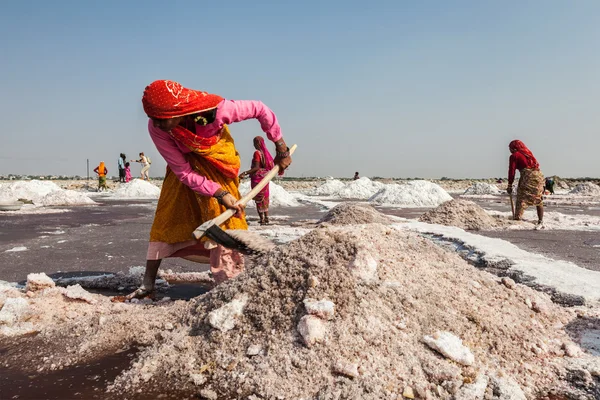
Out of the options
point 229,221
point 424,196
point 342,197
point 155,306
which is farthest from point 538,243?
point 342,197

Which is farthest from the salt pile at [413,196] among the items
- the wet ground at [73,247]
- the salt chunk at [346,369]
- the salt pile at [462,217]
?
the salt chunk at [346,369]

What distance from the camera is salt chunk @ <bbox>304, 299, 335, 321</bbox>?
162 centimetres

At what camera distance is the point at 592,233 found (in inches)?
222

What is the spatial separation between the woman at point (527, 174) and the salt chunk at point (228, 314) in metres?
6.04

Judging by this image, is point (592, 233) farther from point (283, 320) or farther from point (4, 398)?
point (4, 398)

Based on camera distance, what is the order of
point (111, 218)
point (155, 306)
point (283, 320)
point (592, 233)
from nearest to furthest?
point (283, 320)
point (155, 306)
point (592, 233)
point (111, 218)

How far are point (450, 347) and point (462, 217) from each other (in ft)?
17.3

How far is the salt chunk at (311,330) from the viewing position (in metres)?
1.54

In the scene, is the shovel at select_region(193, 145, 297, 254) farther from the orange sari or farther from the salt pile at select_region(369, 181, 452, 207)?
the salt pile at select_region(369, 181, 452, 207)

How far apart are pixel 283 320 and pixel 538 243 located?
4.03 m

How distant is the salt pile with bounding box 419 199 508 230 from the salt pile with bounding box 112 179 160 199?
451 inches

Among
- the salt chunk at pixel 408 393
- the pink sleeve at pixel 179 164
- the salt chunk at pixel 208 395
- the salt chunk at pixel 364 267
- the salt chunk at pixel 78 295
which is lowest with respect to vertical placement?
the salt chunk at pixel 208 395

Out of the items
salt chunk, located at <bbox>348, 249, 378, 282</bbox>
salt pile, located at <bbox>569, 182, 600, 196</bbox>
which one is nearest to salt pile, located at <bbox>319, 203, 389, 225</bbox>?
salt chunk, located at <bbox>348, 249, 378, 282</bbox>

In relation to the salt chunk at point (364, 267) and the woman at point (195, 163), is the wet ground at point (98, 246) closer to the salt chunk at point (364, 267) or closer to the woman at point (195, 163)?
the woman at point (195, 163)
